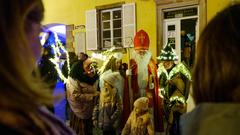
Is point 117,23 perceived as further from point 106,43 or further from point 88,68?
point 88,68

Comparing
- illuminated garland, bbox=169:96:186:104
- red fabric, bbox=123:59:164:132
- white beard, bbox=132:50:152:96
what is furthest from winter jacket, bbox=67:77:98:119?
illuminated garland, bbox=169:96:186:104

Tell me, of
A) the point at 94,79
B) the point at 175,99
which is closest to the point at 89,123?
the point at 94,79

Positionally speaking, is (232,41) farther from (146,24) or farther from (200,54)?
(146,24)

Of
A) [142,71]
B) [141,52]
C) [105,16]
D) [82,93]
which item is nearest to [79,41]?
[105,16]

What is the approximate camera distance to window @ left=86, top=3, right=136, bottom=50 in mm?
10312

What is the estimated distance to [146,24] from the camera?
9.89 meters

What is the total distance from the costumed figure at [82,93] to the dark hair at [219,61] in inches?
210

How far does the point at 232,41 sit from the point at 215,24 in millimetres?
83

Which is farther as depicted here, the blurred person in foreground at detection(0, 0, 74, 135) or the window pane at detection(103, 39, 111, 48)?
the window pane at detection(103, 39, 111, 48)

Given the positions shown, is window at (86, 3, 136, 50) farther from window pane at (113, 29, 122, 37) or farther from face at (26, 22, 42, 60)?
face at (26, 22, 42, 60)

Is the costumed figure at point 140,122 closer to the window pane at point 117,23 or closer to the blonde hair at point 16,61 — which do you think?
the blonde hair at point 16,61

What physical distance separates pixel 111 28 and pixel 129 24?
2.97 ft

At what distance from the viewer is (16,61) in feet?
3.07

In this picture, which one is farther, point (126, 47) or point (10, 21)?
point (126, 47)
